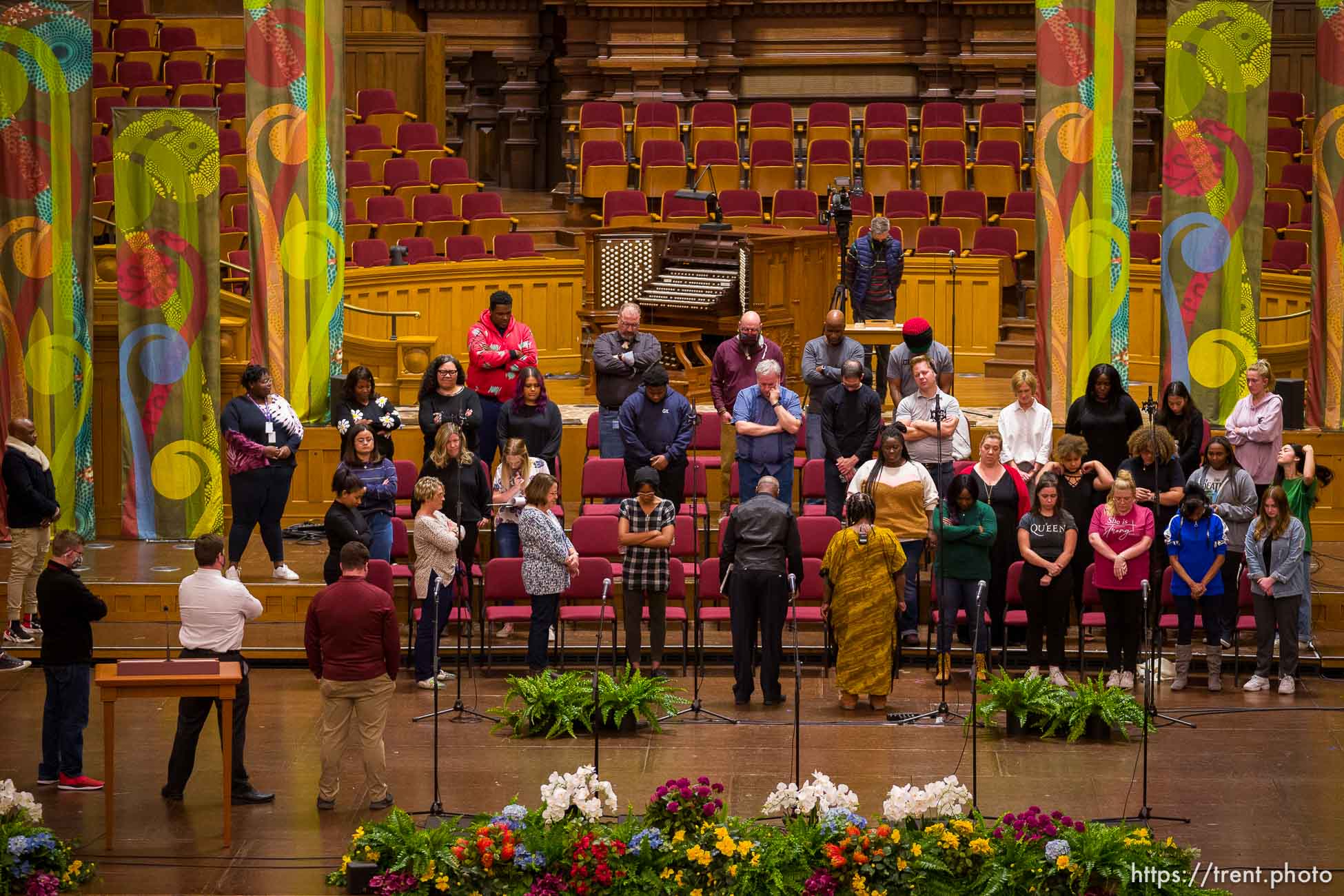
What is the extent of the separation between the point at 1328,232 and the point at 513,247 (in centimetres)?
672

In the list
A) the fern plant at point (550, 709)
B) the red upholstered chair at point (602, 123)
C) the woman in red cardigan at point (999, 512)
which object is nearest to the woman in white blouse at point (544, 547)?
the fern plant at point (550, 709)

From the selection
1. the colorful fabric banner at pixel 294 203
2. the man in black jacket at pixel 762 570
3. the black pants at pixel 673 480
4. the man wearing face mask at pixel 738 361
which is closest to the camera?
the man in black jacket at pixel 762 570

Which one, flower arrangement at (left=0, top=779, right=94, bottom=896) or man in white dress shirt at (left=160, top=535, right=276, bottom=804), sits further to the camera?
man in white dress shirt at (left=160, top=535, right=276, bottom=804)

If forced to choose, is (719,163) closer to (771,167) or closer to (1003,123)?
(771,167)

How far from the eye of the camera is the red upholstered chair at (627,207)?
17188 mm

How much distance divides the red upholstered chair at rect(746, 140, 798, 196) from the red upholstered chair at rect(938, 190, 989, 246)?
168 centimetres

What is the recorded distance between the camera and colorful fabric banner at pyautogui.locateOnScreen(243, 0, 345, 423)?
12625 millimetres

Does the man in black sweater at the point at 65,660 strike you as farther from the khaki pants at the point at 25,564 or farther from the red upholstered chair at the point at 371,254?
the red upholstered chair at the point at 371,254

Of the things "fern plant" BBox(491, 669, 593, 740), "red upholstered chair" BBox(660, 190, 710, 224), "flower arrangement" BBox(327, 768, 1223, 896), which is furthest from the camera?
"red upholstered chair" BBox(660, 190, 710, 224)

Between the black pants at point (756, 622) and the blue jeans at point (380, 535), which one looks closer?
the black pants at point (756, 622)

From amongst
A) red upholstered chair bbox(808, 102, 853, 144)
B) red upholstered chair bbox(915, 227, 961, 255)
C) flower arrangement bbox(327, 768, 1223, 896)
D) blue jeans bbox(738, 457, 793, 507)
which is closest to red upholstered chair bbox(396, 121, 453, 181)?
red upholstered chair bbox(808, 102, 853, 144)

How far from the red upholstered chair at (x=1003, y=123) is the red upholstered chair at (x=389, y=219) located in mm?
5459

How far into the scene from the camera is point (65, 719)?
28.1ft

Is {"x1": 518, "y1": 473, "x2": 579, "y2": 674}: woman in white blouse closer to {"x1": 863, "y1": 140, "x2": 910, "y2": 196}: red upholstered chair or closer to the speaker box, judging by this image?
the speaker box
